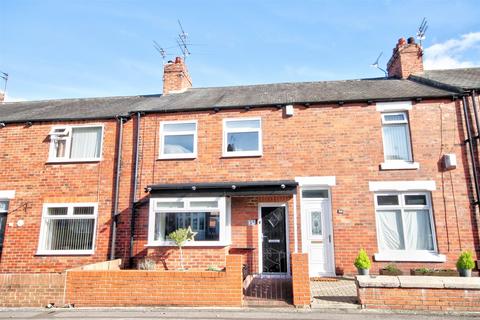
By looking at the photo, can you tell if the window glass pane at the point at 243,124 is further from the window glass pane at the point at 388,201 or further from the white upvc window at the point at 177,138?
the window glass pane at the point at 388,201

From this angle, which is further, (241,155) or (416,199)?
(241,155)

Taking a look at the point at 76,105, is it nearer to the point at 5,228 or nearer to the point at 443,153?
the point at 5,228

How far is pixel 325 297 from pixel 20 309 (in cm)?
646

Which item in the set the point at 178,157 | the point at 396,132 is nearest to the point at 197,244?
the point at 178,157

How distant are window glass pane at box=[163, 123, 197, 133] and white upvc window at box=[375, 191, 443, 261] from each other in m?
6.23

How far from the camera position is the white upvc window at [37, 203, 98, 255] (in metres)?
10.3

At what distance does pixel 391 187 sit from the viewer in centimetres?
952

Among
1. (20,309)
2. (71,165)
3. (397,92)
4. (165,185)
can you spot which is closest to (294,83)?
(397,92)

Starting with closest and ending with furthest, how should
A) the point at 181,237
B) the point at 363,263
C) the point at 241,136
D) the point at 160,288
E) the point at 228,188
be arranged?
the point at 160,288, the point at 363,263, the point at 181,237, the point at 228,188, the point at 241,136

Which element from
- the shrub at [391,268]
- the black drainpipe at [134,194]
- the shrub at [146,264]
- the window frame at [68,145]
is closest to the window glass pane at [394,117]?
the shrub at [391,268]

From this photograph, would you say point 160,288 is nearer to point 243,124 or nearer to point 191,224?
point 191,224

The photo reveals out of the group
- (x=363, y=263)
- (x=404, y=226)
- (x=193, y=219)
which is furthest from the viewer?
(x=193, y=219)

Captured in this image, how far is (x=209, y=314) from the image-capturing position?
625 centimetres

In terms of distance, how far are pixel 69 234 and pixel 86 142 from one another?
312cm
